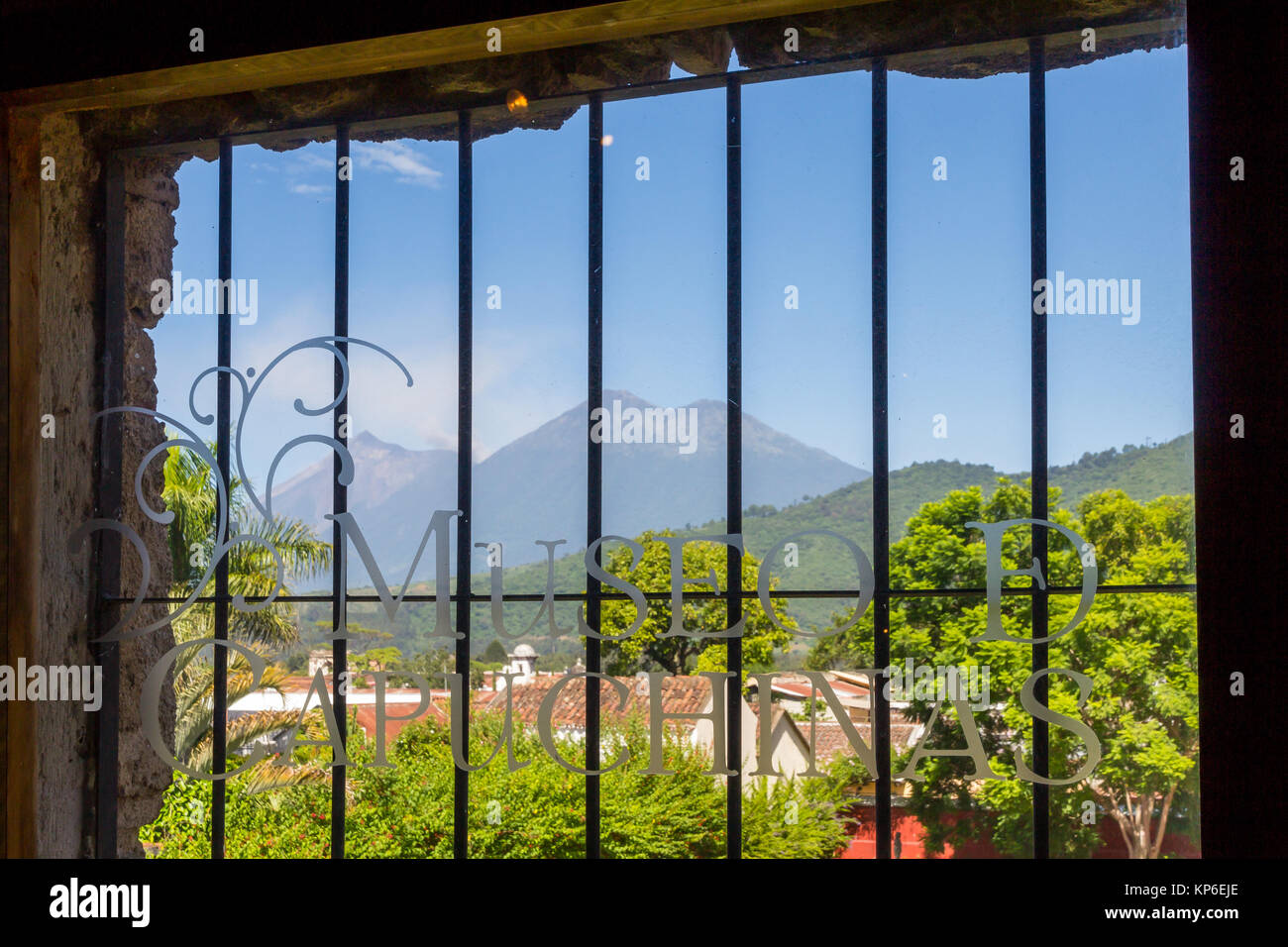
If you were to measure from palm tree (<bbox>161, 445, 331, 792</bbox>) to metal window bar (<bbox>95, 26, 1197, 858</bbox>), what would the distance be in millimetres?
48

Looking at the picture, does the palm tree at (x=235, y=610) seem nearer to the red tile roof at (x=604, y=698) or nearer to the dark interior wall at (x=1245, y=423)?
the red tile roof at (x=604, y=698)

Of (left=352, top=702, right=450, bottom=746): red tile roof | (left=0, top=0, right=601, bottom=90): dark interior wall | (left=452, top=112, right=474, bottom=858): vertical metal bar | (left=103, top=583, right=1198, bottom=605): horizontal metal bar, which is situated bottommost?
(left=352, top=702, right=450, bottom=746): red tile roof

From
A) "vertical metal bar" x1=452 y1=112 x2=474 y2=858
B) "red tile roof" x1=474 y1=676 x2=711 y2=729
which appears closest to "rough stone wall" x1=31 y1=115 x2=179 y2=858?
"vertical metal bar" x1=452 y1=112 x2=474 y2=858

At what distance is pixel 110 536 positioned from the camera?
344 centimetres

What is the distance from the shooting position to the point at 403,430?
3438 mm

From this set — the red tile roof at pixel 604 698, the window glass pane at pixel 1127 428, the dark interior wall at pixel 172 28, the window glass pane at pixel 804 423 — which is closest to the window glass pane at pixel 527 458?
the red tile roof at pixel 604 698

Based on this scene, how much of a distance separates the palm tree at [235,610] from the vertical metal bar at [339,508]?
74 millimetres

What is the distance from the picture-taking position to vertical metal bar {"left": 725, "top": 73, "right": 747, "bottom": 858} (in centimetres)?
307

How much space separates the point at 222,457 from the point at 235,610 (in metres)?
0.53

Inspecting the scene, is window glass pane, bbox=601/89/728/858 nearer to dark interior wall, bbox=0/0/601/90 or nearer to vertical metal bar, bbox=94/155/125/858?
dark interior wall, bbox=0/0/601/90

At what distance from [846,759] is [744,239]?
5.63ft

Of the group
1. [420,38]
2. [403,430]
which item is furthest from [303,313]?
[420,38]

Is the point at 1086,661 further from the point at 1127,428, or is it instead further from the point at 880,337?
the point at 880,337

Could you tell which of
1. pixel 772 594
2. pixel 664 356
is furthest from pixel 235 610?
pixel 772 594
